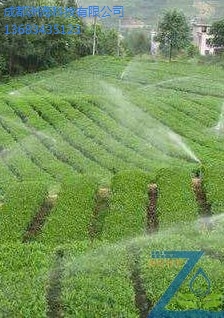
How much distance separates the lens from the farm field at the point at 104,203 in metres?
9.78

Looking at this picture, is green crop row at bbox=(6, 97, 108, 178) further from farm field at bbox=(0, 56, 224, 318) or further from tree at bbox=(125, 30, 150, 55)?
tree at bbox=(125, 30, 150, 55)

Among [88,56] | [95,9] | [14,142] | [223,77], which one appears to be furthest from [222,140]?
[88,56]

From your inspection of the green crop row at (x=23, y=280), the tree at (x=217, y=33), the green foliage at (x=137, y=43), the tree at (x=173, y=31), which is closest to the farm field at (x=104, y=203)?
the green crop row at (x=23, y=280)

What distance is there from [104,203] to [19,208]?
6.93ft

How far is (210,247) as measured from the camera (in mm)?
11391

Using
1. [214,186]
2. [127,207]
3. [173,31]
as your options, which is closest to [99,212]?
[127,207]

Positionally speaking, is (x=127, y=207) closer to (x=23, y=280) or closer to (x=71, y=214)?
(x=71, y=214)

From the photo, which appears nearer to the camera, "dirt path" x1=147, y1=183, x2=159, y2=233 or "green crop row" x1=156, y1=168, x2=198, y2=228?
"dirt path" x1=147, y1=183, x2=159, y2=233

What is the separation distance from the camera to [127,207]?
13547 millimetres

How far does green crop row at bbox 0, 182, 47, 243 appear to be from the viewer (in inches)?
491

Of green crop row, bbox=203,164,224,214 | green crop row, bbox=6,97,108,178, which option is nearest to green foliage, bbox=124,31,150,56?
green crop row, bbox=6,97,108,178

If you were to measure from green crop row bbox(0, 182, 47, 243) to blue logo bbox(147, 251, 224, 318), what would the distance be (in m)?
3.12

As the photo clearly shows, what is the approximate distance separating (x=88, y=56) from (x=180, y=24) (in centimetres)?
841

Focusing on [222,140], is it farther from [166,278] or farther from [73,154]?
[166,278]
